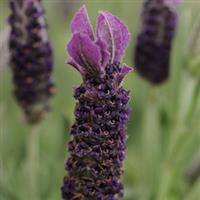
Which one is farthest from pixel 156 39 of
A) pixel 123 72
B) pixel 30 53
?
pixel 123 72

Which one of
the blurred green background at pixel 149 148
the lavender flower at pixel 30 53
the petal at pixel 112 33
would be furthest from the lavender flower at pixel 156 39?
the petal at pixel 112 33

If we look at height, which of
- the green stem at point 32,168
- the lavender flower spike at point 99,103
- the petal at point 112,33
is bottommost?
the green stem at point 32,168

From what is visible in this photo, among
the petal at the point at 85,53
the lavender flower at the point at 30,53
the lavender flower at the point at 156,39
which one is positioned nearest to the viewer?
the petal at the point at 85,53

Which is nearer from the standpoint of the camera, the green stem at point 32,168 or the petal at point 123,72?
the petal at point 123,72

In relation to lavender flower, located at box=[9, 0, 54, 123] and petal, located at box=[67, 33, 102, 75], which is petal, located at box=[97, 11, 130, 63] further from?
lavender flower, located at box=[9, 0, 54, 123]

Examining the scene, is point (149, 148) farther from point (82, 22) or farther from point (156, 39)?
point (82, 22)

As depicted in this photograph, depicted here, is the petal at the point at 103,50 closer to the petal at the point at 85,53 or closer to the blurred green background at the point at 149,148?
the petal at the point at 85,53
